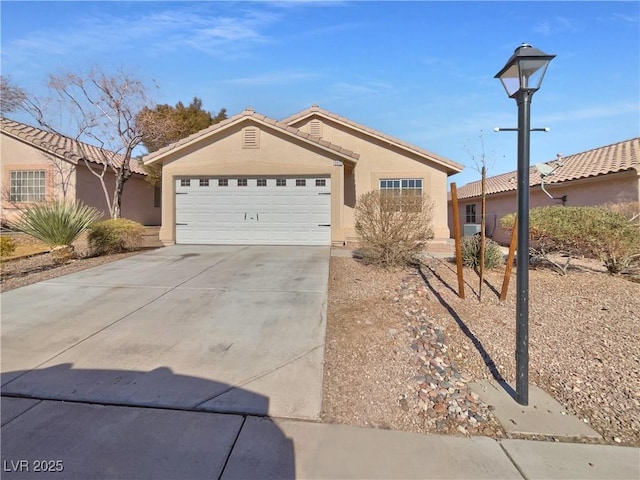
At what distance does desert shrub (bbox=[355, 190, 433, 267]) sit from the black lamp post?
443 centimetres

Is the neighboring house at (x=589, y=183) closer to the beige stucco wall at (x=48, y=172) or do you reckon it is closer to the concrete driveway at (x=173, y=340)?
the concrete driveway at (x=173, y=340)

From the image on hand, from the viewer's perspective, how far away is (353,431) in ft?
9.11

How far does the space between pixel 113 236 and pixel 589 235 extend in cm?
1194

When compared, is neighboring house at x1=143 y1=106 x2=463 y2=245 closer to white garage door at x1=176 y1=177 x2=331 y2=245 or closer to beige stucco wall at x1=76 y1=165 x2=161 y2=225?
white garage door at x1=176 y1=177 x2=331 y2=245

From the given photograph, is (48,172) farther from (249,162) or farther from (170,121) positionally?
(249,162)

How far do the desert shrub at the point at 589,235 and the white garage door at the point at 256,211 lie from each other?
6.36m

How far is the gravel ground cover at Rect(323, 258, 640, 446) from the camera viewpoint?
3037 mm

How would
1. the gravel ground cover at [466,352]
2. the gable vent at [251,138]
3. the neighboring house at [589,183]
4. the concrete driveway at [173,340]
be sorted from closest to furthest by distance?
the gravel ground cover at [466,352], the concrete driveway at [173,340], the neighboring house at [589,183], the gable vent at [251,138]

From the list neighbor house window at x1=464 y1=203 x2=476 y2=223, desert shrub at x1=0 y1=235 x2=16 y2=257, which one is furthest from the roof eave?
neighbor house window at x1=464 y1=203 x2=476 y2=223

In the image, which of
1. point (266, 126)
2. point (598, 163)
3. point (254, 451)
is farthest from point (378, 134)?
point (254, 451)

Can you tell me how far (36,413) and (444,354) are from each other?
4029mm

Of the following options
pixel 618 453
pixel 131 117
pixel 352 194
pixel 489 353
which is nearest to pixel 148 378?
pixel 489 353

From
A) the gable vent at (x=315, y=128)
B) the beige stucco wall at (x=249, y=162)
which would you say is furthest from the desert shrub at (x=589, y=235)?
the gable vent at (x=315, y=128)

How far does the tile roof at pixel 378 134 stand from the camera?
43.8 feet
